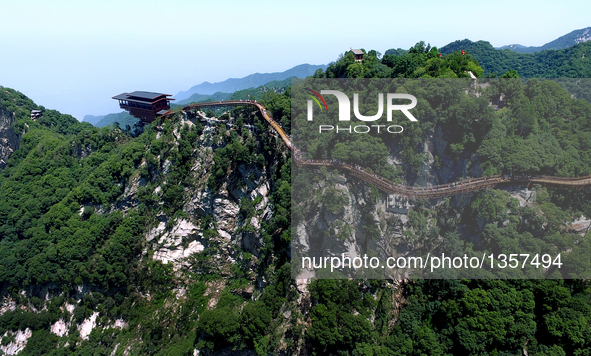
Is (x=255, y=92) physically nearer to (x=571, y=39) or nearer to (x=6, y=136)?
(x=6, y=136)

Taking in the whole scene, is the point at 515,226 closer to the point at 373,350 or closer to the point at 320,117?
the point at 373,350

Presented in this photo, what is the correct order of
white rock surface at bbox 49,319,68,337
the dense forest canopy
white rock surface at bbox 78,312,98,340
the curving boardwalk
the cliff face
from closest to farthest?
the dense forest canopy → the curving boardwalk → white rock surface at bbox 78,312,98,340 → white rock surface at bbox 49,319,68,337 → the cliff face

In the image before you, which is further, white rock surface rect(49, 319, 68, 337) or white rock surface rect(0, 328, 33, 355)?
white rock surface rect(49, 319, 68, 337)

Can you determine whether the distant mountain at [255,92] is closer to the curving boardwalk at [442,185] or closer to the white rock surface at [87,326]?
the curving boardwalk at [442,185]

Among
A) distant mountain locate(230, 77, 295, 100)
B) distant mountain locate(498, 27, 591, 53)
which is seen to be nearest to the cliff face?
distant mountain locate(230, 77, 295, 100)

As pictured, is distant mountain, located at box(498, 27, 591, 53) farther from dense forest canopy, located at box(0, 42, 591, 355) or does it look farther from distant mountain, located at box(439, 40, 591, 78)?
dense forest canopy, located at box(0, 42, 591, 355)

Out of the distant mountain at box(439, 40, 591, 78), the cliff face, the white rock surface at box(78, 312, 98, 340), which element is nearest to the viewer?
the white rock surface at box(78, 312, 98, 340)

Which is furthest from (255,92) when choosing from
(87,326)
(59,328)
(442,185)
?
(442,185)
